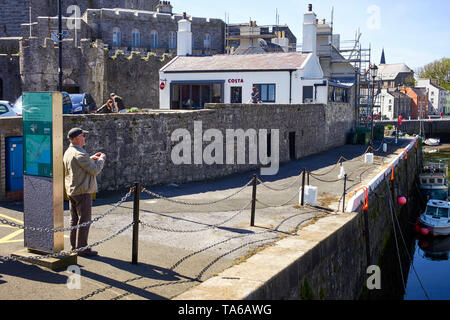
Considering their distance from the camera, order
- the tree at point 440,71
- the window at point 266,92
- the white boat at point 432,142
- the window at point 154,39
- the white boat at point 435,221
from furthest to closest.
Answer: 1. the tree at point 440,71
2. the white boat at point 432,142
3. the window at point 154,39
4. the window at point 266,92
5. the white boat at point 435,221

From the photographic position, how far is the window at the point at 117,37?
1868 inches

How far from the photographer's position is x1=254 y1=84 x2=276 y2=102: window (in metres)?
27.4

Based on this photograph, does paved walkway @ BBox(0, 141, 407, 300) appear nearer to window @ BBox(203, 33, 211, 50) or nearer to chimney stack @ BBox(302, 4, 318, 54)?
chimney stack @ BBox(302, 4, 318, 54)

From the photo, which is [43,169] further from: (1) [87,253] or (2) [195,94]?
(2) [195,94]

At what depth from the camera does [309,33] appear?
2970 cm

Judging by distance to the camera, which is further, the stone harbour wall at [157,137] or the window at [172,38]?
the window at [172,38]

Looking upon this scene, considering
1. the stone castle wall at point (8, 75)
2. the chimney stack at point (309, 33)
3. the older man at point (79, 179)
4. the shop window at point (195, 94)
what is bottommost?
the older man at point (79, 179)

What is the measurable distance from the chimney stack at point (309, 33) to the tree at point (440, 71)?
89728 mm

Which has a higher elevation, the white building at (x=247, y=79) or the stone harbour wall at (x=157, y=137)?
the white building at (x=247, y=79)

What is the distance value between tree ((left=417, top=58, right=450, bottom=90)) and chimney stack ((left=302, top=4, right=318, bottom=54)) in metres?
89.7

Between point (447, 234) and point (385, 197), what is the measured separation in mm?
7147

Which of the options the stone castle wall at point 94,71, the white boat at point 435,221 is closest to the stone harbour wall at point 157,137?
the white boat at point 435,221

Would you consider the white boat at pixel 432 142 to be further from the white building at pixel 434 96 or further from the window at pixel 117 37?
the white building at pixel 434 96

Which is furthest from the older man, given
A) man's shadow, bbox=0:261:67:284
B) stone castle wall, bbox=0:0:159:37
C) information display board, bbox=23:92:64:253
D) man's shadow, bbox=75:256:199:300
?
stone castle wall, bbox=0:0:159:37
